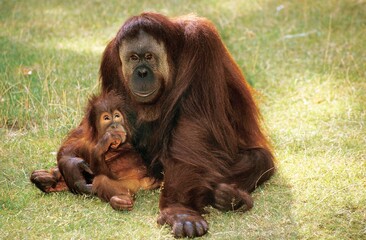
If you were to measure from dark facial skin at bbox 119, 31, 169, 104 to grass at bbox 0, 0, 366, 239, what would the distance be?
638mm

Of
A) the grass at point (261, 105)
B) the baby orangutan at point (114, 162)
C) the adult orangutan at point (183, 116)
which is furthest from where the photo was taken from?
the baby orangutan at point (114, 162)

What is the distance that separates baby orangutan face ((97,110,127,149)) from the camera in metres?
4.08

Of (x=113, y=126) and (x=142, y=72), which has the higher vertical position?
(x=142, y=72)

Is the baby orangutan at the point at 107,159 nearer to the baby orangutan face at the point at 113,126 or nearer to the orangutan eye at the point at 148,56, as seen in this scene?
the baby orangutan face at the point at 113,126

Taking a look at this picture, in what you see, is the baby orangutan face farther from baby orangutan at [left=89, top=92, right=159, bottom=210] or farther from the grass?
the grass

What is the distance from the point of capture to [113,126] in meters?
4.12

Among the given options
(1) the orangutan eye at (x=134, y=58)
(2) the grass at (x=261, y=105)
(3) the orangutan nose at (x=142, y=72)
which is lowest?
(2) the grass at (x=261, y=105)

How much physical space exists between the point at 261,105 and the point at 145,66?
6.68ft

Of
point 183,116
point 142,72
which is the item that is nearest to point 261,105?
point 183,116

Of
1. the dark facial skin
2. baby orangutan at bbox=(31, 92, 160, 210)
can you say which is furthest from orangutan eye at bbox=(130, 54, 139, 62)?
baby orangutan at bbox=(31, 92, 160, 210)

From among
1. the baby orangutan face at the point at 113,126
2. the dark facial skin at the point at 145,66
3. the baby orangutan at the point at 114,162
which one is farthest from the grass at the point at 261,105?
the dark facial skin at the point at 145,66

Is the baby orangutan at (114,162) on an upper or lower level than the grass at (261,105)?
upper

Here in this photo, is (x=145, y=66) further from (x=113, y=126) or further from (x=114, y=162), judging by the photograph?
(x=114, y=162)

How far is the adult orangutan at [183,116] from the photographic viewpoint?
3.90 meters
